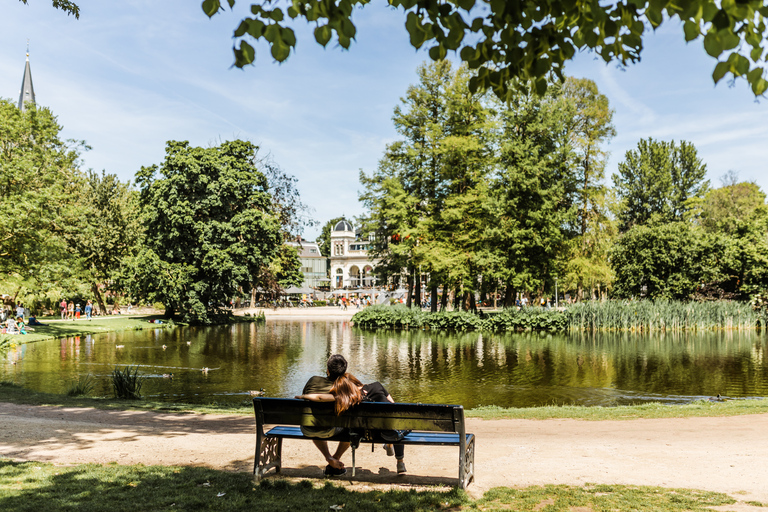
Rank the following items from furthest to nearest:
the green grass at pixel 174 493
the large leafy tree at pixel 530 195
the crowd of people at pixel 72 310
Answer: the crowd of people at pixel 72 310 → the large leafy tree at pixel 530 195 → the green grass at pixel 174 493

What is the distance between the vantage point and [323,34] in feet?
11.2

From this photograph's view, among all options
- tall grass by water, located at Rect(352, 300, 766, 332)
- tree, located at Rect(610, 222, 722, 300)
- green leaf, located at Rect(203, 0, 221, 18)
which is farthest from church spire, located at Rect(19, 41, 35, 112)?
green leaf, located at Rect(203, 0, 221, 18)

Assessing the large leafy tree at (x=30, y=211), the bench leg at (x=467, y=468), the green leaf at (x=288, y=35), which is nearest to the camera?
the green leaf at (x=288, y=35)

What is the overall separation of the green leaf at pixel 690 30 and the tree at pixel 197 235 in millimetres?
38570

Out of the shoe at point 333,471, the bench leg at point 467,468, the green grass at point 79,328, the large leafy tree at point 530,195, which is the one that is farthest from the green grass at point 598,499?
the large leafy tree at point 530,195

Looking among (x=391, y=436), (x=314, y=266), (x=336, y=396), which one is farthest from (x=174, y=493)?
(x=314, y=266)

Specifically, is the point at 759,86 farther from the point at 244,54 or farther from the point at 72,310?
the point at 72,310

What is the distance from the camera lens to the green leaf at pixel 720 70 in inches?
119

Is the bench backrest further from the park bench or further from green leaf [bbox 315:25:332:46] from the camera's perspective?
green leaf [bbox 315:25:332:46]

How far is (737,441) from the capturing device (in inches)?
331

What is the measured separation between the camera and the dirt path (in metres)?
6.27

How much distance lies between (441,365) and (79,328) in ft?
74.5

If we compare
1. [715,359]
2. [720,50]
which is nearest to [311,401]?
[720,50]

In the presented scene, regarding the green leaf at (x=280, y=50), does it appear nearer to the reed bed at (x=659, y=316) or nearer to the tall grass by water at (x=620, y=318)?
the tall grass by water at (x=620, y=318)
